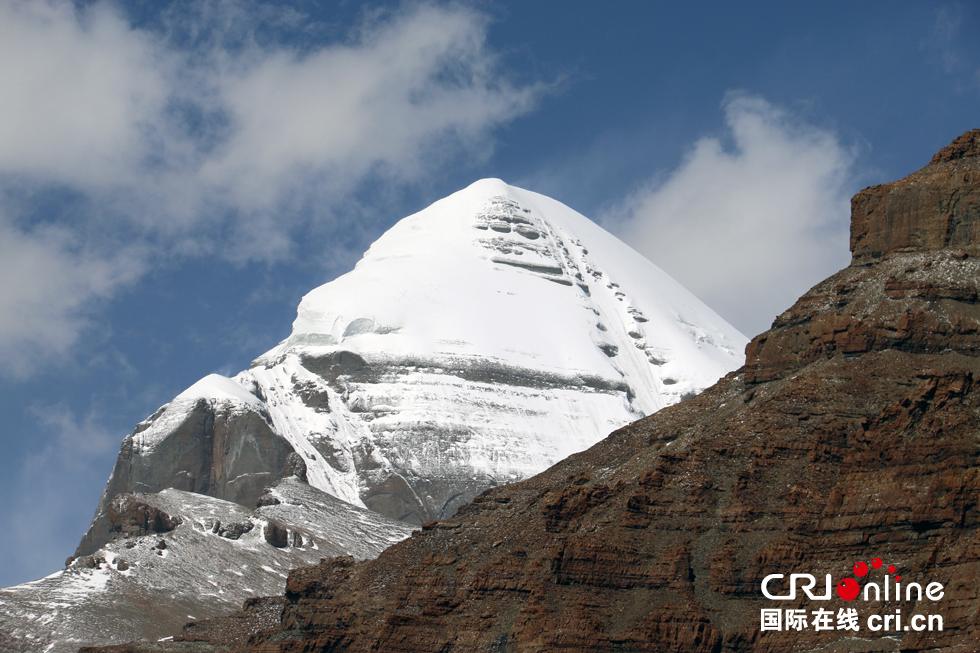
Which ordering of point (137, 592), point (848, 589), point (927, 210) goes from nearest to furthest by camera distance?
point (848, 589) → point (927, 210) → point (137, 592)

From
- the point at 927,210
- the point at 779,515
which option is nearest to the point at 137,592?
the point at 927,210

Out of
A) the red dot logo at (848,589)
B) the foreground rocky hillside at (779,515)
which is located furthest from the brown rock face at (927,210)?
the red dot logo at (848,589)

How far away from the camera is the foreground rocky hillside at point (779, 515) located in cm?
7800

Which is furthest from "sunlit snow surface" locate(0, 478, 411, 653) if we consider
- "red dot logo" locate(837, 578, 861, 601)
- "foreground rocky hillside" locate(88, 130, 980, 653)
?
"red dot logo" locate(837, 578, 861, 601)

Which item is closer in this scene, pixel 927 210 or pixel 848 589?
pixel 848 589

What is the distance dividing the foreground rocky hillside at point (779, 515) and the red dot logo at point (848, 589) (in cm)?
39

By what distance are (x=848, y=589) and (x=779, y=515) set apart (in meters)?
9.96

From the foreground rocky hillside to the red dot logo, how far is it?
0.39 meters

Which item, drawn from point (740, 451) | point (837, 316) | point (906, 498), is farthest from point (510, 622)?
point (837, 316)

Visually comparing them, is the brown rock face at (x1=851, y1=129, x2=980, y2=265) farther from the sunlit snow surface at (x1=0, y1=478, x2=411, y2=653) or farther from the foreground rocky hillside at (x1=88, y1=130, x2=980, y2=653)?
the sunlit snow surface at (x1=0, y1=478, x2=411, y2=653)

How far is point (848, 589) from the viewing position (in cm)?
7844

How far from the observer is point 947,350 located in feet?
322

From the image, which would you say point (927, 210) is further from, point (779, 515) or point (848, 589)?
point (848, 589)

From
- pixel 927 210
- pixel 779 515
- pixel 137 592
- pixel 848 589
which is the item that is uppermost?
pixel 927 210
